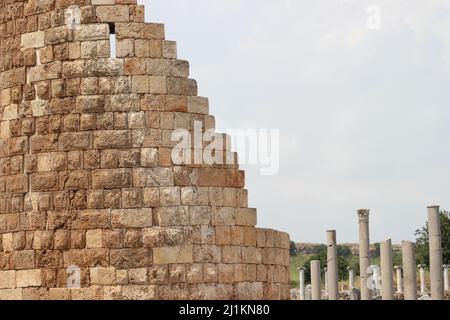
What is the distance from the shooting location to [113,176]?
1362cm

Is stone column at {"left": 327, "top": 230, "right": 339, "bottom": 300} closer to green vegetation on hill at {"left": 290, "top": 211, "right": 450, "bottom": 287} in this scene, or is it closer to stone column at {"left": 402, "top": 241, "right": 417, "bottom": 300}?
stone column at {"left": 402, "top": 241, "right": 417, "bottom": 300}

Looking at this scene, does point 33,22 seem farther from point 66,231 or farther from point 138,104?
point 66,231

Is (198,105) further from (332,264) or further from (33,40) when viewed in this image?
(332,264)

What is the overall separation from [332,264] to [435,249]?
5.76 metres

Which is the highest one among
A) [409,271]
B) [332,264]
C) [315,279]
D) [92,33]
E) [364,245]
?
[92,33]

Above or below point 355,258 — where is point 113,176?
below

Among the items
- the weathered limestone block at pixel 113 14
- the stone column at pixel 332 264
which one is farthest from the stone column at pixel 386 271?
the weathered limestone block at pixel 113 14

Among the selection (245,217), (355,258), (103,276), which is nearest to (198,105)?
(245,217)

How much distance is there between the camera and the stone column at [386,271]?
2977 cm

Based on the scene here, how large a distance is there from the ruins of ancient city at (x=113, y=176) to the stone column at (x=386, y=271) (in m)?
15.9

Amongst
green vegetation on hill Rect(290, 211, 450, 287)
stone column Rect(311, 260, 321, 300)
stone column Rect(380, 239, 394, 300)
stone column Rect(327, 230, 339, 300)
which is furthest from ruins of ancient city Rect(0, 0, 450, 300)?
green vegetation on hill Rect(290, 211, 450, 287)

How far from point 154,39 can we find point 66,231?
3012 mm

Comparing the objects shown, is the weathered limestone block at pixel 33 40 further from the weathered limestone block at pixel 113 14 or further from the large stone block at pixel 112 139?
the large stone block at pixel 112 139
